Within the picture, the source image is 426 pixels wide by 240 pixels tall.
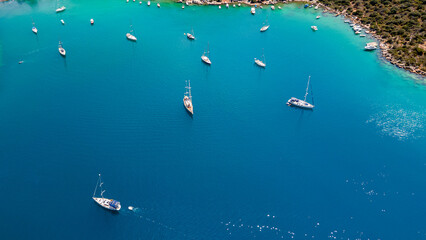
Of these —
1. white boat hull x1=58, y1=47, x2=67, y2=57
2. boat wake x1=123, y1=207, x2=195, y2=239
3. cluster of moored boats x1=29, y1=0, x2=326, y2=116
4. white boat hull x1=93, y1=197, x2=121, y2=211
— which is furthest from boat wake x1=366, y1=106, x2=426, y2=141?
white boat hull x1=58, y1=47, x2=67, y2=57

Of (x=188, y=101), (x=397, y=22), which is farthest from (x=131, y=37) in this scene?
(x=397, y=22)

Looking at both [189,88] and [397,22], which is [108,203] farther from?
[397,22]

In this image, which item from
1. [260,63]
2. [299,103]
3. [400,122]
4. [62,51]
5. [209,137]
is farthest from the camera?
[62,51]

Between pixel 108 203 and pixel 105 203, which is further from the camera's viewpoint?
pixel 105 203

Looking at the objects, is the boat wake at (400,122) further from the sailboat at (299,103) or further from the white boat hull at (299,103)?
the sailboat at (299,103)

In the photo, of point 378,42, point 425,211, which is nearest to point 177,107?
point 425,211

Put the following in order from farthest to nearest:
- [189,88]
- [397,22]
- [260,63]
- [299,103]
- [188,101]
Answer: [397,22] → [260,63] → [189,88] → [299,103] → [188,101]

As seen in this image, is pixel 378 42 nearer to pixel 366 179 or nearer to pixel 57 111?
pixel 366 179

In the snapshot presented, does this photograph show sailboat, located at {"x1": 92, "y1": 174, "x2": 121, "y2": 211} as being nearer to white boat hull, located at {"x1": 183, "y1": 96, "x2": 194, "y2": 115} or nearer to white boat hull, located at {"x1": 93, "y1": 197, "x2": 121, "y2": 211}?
white boat hull, located at {"x1": 93, "y1": 197, "x2": 121, "y2": 211}

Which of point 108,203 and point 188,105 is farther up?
point 188,105
